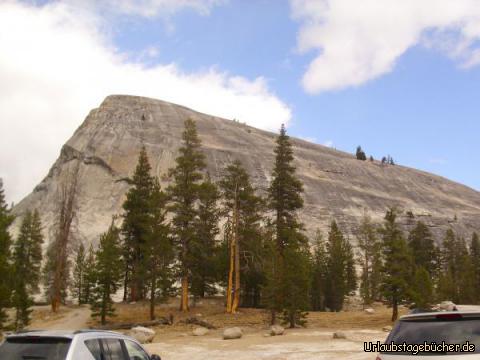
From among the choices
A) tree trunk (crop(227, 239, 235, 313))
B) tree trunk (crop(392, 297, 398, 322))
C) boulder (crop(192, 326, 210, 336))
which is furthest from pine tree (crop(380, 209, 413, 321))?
boulder (crop(192, 326, 210, 336))

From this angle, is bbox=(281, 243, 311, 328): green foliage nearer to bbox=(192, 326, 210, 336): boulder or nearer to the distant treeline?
the distant treeline

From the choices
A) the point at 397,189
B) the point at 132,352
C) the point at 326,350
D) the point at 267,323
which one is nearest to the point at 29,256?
the point at 267,323

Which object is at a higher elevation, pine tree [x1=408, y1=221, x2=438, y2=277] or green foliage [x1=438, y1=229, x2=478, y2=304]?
pine tree [x1=408, y1=221, x2=438, y2=277]

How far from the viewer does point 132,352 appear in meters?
8.88

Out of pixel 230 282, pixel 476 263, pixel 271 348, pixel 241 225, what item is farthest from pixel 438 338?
pixel 476 263

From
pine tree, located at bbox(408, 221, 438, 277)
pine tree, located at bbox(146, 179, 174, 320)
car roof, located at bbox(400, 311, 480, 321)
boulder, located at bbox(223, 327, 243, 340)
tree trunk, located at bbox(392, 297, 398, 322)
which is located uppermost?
pine tree, located at bbox(408, 221, 438, 277)

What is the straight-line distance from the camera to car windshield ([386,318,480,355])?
645cm

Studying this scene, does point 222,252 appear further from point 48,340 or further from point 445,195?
point 445,195

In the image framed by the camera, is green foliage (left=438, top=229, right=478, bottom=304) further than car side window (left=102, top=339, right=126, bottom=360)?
Yes

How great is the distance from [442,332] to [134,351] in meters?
5.07

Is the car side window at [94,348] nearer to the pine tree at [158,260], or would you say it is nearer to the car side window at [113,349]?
the car side window at [113,349]

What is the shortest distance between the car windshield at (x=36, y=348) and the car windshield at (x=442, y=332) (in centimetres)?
451

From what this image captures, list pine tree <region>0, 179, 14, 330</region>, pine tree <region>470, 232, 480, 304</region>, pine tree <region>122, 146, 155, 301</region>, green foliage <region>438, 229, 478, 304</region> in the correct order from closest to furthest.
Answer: pine tree <region>0, 179, 14, 330</region> < pine tree <region>122, 146, 155, 301</region> < green foliage <region>438, 229, 478, 304</region> < pine tree <region>470, 232, 480, 304</region>

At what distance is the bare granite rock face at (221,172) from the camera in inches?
3366
